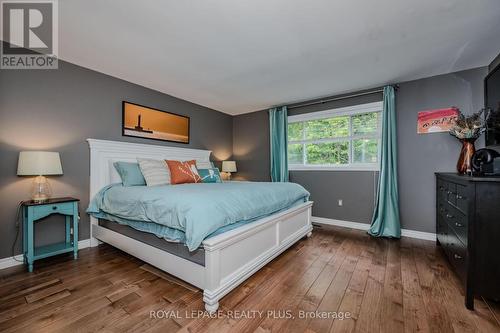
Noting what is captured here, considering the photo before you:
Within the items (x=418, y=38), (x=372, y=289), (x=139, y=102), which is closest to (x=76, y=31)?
(x=139, y=102)

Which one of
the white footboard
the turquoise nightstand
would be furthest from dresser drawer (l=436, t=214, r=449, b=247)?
the turquoise nightstand

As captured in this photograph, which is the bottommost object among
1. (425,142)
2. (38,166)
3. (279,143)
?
(38,166)

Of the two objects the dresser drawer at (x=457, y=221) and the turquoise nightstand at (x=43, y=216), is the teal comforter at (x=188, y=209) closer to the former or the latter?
the turquoise nightstand at (x=43, y=216)

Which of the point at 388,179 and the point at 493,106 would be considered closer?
the point at 493,106

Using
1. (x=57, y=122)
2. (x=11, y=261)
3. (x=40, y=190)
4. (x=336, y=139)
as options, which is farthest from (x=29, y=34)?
(x=336, y=139)

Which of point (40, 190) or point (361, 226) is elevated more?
point (40, 190)

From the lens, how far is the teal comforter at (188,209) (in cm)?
157

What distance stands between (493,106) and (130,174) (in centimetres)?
435

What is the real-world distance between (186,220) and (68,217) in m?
2.03

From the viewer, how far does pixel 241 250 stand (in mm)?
1821

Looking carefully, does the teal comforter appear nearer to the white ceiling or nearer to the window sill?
the white ceiling

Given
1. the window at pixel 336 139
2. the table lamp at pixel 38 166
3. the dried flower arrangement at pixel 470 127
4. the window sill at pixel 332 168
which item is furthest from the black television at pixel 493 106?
the table lamp at pixel 38 166

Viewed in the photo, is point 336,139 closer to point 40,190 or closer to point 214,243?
point 214,243

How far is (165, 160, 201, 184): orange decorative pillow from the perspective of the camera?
294 cm
